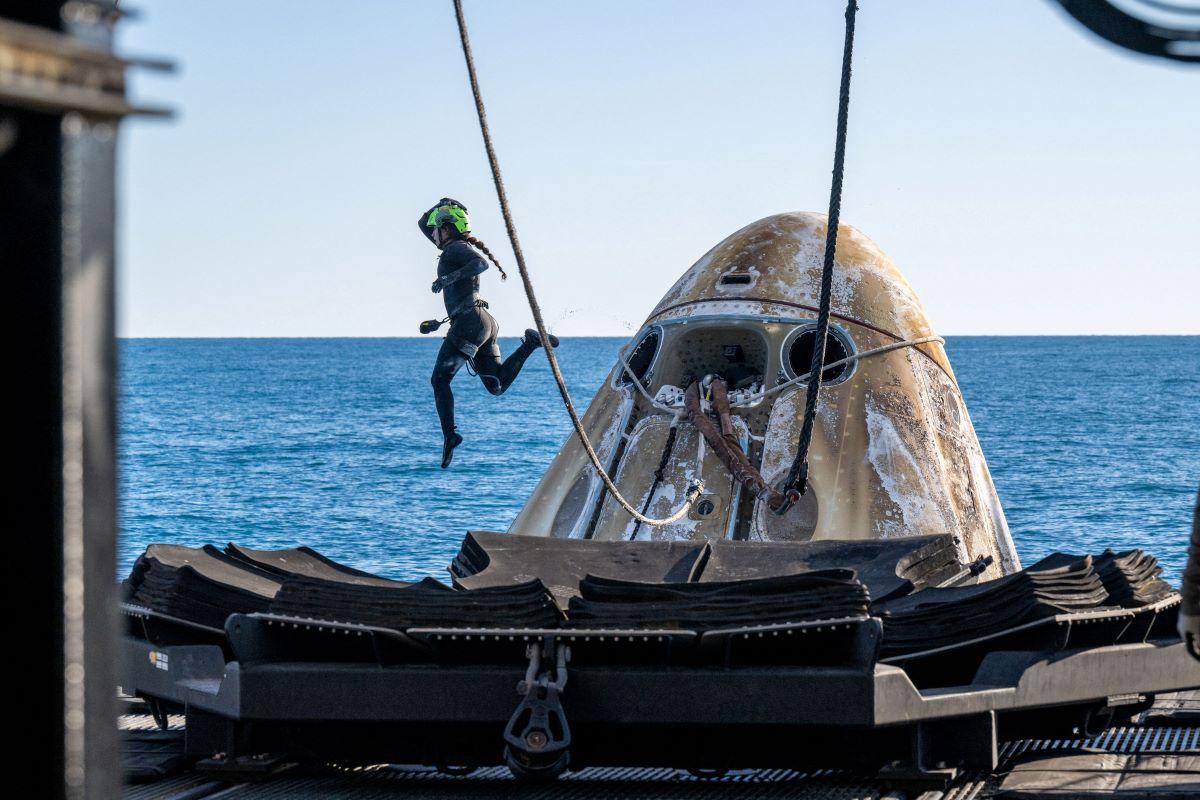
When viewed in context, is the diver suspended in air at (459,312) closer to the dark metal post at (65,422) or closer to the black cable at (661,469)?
the black cable at (661,469)

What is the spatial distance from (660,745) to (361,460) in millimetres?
47395

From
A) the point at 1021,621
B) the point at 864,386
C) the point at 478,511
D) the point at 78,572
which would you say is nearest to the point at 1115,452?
the point at 478,511

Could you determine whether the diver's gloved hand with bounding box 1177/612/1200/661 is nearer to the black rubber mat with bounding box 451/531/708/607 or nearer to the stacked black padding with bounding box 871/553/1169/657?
the stacked black padding with bounding box 871/553/1169/657

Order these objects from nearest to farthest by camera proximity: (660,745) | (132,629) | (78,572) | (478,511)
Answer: (78,572) → (660,745) → (132,629) → (478,511)

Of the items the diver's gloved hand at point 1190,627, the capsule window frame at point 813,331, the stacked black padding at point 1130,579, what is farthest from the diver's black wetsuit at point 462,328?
the diver's gloved hand at point 1190,627

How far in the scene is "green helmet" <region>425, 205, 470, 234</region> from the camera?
8875mm

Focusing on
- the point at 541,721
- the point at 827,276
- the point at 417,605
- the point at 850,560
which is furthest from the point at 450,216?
the point at 541,721

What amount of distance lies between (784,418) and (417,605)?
164 inches

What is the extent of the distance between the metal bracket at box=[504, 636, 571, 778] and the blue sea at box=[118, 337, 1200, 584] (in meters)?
1.46

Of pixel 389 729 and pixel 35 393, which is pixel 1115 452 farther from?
pixel 35 393

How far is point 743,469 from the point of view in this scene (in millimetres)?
8758

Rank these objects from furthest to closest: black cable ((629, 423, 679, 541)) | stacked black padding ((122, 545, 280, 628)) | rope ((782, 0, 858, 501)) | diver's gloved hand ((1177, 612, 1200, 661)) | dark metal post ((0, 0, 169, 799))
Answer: black cable ((629, 423, 679, 541))
rope ((782, 0, 858, 501))
stacked black padding ((122, 545, 280, 628))
diver's gloved hand ((1177, 612, 1200, 661))
dark metal post ((0, 0, 169, 799))

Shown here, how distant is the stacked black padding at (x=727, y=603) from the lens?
5.20 m

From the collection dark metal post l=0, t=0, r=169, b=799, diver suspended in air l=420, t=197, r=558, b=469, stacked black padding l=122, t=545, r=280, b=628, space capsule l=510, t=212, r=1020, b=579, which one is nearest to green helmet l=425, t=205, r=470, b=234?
diver suspended in air l=420, t=197, r=558, b=469
